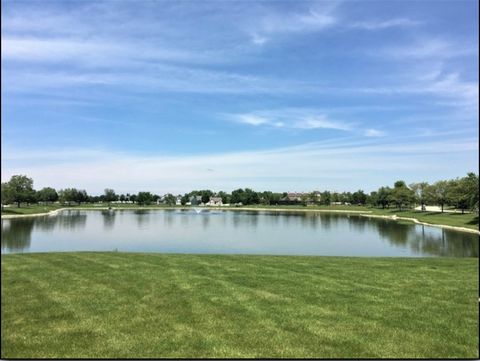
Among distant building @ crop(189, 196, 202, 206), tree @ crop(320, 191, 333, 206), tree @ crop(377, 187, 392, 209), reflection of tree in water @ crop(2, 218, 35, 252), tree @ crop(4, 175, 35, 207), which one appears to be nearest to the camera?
tree @ crop(4, 175, 35, 207)

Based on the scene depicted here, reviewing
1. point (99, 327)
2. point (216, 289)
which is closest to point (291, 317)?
point (216, 289)

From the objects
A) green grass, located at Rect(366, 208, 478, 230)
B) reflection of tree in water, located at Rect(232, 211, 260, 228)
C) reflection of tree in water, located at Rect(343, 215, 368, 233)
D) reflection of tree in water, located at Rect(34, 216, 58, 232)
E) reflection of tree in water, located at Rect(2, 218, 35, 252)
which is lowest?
reflection of tree in water, located at Rect(343, 215, 368, 233)

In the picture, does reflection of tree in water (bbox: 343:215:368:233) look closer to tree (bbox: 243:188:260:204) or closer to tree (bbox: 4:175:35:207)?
tree (bbox: 4:175:35:207)

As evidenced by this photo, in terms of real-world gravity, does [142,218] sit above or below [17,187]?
below

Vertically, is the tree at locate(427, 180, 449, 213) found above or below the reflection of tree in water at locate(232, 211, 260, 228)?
above

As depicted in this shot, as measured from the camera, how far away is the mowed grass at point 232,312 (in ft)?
21.2

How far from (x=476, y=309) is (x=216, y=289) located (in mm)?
6077

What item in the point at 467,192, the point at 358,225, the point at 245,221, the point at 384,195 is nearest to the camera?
the point at 358,225

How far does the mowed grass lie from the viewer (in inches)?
255

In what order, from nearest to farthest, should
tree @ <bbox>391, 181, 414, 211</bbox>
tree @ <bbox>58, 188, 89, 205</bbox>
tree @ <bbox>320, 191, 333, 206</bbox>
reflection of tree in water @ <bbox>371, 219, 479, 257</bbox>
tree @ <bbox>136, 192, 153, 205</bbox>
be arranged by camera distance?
reflection of tree in water @ <bbox>371, 219, 479, 257</bbox> → tree @ <bbox>391, 181, 414, 211</bbox> → tree @ <bbox>58, 188, 89, 205</bbox> → tree @ <bbox>320, 191, 333, 206</bbox> → tree @ <bbox>136, 192, 153, 205</bbox>

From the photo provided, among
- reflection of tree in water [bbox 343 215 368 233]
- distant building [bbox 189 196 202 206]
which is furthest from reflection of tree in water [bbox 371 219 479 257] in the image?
distant building [bbox 189 196 202 206]

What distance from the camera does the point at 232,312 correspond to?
8312 mm

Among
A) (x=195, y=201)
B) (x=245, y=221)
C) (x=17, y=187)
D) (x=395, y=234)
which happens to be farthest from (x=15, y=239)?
(x=195, y=201)

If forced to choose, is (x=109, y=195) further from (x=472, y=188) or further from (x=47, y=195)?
(x=472, y=188)
